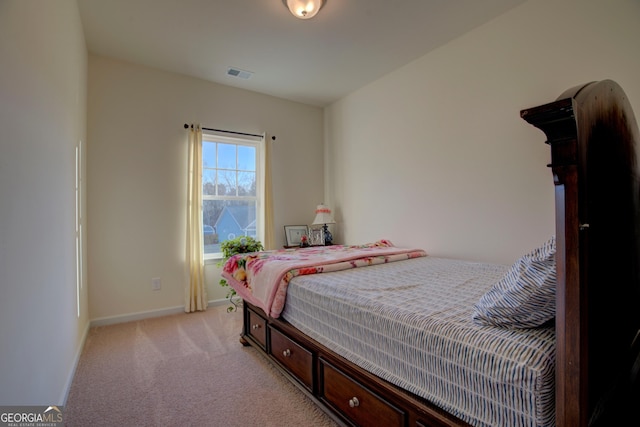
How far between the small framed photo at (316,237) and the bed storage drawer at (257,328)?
171 centimetres

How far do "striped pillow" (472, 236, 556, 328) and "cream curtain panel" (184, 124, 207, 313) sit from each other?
3.08 m

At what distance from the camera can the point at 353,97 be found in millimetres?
4016

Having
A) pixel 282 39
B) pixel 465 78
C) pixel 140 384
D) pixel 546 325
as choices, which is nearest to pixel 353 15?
pixel 282 39

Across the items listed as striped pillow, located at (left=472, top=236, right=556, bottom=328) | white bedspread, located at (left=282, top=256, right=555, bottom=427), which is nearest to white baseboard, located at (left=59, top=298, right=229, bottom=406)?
white bedspread, located at (left=282, top=256, right=555, bottom=427)

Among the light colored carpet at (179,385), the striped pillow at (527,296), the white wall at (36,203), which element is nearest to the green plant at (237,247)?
the light colored carpet at (179,385)

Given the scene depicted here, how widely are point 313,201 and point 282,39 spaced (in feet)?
7.14

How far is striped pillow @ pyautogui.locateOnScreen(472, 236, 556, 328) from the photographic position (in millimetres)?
862

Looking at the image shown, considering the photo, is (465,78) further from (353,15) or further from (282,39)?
(282,39)

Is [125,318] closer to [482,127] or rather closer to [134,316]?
[134,316]

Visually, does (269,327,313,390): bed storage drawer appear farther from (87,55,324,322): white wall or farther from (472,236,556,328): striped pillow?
(87,55,324,322): white wall

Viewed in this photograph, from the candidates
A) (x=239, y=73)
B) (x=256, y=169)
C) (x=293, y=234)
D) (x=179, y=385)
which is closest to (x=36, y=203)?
(x=179, y=385)

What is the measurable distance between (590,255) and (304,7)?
2335mm

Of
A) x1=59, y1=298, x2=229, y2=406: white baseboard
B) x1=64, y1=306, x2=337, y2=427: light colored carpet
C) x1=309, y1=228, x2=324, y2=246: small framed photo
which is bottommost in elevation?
x1=64, y1=306, x2=337, y2=427: light colored carpet

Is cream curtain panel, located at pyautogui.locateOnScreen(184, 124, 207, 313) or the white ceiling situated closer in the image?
the white ceiling
